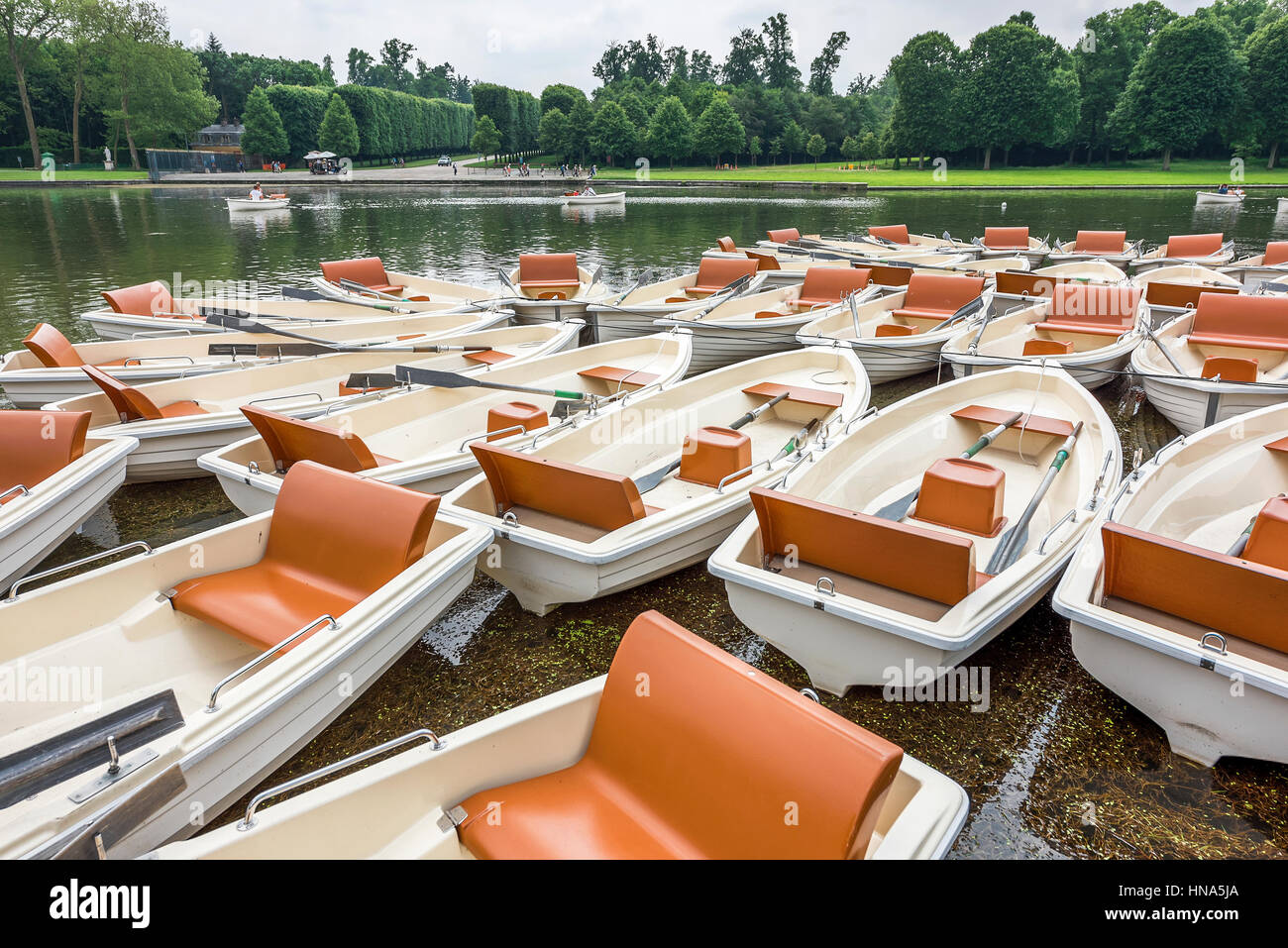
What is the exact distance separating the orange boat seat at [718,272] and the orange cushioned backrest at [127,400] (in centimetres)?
874

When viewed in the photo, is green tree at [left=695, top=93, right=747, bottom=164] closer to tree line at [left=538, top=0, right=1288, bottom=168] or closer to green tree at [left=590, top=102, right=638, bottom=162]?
tree line at [left=538, top=0, right=1288, bottom=168]

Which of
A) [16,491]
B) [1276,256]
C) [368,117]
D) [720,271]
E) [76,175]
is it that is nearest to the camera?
[16,491]

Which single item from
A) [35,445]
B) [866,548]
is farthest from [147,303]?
[866,548]

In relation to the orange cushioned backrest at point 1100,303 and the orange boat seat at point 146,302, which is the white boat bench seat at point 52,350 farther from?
the orange cushioned backrest at point 1100,303

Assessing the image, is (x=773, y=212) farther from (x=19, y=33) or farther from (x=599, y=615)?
(x=19, y=33)

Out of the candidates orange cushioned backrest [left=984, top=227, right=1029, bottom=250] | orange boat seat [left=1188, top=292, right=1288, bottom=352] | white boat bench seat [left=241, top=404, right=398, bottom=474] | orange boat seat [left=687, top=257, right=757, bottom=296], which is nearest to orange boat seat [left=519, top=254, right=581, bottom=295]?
orange boat seat [left=687, top=257, right=757, bottom=296]

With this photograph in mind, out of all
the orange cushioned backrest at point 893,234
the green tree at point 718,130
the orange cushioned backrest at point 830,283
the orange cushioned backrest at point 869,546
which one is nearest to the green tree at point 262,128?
the green tree at point 718,130

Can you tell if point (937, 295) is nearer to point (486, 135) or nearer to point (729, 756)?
point (729, 756)

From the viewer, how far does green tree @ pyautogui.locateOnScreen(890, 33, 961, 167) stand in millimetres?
62406

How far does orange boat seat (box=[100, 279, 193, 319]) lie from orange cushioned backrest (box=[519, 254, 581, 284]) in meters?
5.53

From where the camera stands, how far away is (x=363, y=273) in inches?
536

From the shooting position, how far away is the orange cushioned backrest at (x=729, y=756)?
222 cm

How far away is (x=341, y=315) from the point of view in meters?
11.7

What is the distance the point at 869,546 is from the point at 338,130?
80.6m
